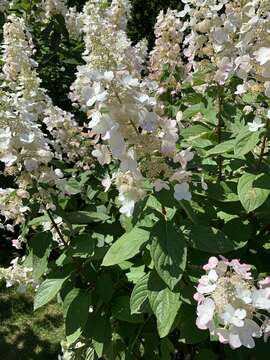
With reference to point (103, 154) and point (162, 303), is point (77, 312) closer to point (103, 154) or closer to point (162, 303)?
point (162, 303)

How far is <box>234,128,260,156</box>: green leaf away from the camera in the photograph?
191 centimetres

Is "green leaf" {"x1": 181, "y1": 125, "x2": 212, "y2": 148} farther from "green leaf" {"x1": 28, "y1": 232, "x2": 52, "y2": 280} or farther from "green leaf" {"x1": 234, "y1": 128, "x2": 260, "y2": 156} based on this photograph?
"green leaf" {"x1": 28, "y1": 232, "x2": 52, "y2": 280}

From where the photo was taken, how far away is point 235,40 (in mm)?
2258

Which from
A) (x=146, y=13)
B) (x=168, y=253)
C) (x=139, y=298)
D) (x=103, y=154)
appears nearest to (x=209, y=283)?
(x=168, y=253)

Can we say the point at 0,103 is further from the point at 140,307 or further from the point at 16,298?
the point at 16,298

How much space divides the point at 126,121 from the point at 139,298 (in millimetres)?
744

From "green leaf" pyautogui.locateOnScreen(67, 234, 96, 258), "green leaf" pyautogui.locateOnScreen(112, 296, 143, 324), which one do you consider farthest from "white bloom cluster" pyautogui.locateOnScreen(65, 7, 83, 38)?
"green leaf" pyautogui.locateOnScreen(112, 296, 143, 324)

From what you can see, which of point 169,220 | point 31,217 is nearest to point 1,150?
point 31,217

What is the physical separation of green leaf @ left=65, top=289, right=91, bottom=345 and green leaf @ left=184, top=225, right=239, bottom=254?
0.64m

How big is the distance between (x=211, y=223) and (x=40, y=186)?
0.77m

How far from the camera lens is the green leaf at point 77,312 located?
226 centimetres

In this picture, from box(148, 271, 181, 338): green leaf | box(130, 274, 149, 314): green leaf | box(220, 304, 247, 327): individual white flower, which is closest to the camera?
box(220, 304, 247, 327): individual white flower

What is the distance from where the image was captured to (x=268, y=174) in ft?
6.69

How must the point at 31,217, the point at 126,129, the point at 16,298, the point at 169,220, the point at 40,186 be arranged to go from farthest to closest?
1. the point at 16,298
2. the point at 31,217
3. the point at 40,186
4. the point at 169,220
5. the point at 126,129
